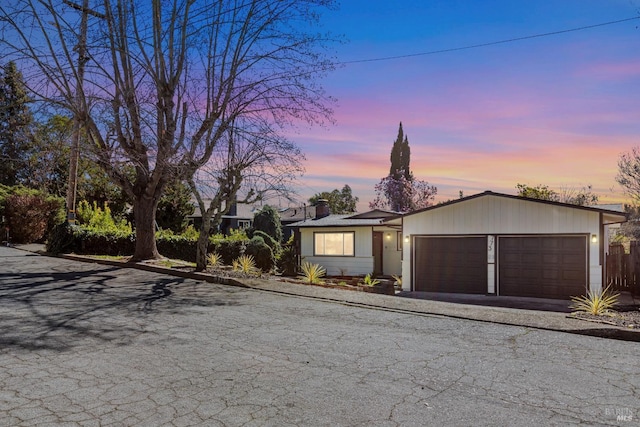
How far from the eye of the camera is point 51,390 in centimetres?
425

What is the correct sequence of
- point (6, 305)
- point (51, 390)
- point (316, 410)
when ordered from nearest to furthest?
point (316, 410) < point (51, 390) < point (6, 305)

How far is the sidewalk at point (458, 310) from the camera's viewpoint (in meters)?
7.38

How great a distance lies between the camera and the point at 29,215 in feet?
83.8

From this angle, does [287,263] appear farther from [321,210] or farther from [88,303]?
[88,303]

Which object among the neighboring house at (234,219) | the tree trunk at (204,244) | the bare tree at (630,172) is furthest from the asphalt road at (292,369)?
the neighboring house at (234,219)

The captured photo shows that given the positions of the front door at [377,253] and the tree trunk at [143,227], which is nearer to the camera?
the tree trunk at [143,227]

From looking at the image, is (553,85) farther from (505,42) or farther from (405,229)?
(405,229)

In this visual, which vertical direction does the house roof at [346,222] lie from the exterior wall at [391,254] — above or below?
above

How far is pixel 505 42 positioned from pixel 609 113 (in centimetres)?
443

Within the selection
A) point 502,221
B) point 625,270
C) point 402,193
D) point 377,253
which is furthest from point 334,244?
point 402,193

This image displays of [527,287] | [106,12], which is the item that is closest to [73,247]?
[106,12]

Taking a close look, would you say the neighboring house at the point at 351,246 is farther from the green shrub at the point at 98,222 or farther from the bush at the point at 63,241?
the bush at the point at 63,241

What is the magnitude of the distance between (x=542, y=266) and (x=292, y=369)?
13.2 metres

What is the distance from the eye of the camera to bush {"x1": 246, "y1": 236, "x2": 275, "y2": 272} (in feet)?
69.1
